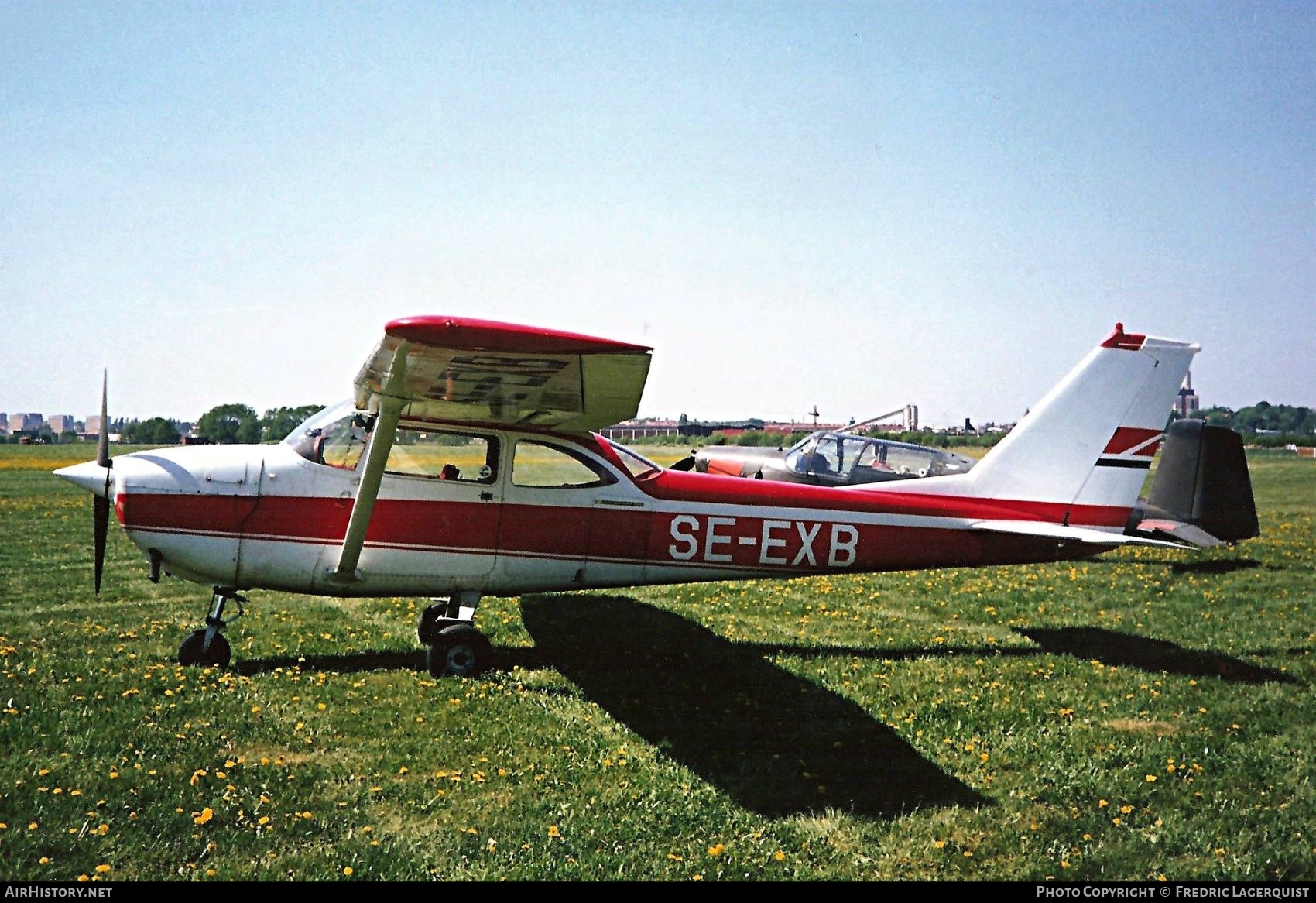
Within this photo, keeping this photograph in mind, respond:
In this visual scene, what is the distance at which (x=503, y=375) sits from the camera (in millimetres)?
5562

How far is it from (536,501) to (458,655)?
1313 mm

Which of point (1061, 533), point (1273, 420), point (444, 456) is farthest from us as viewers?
point (1273, 420)

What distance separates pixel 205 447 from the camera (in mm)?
6746

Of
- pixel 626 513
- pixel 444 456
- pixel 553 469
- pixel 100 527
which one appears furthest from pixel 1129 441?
pixel 100 527

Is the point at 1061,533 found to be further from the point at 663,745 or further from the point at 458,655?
the point at 458,655

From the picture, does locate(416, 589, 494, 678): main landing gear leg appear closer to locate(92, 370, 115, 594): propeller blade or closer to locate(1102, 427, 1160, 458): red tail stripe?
locate(92, 370, 115, 594): propeller blade

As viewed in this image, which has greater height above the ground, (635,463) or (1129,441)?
(1129,441)

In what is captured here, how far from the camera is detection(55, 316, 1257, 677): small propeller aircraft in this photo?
630cm

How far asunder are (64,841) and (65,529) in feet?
45.7

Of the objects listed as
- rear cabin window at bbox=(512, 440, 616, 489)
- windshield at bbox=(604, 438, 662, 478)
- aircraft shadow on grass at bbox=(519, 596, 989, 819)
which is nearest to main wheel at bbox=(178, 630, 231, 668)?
aircraft shadow on grass at bbox=(519, 596, 989, 819)

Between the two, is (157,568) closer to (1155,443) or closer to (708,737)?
(708,737)

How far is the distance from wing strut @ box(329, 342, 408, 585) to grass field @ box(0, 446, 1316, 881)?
0.83 meters

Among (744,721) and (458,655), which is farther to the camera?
(458,655)

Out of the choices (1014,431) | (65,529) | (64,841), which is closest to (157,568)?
(64,841)
